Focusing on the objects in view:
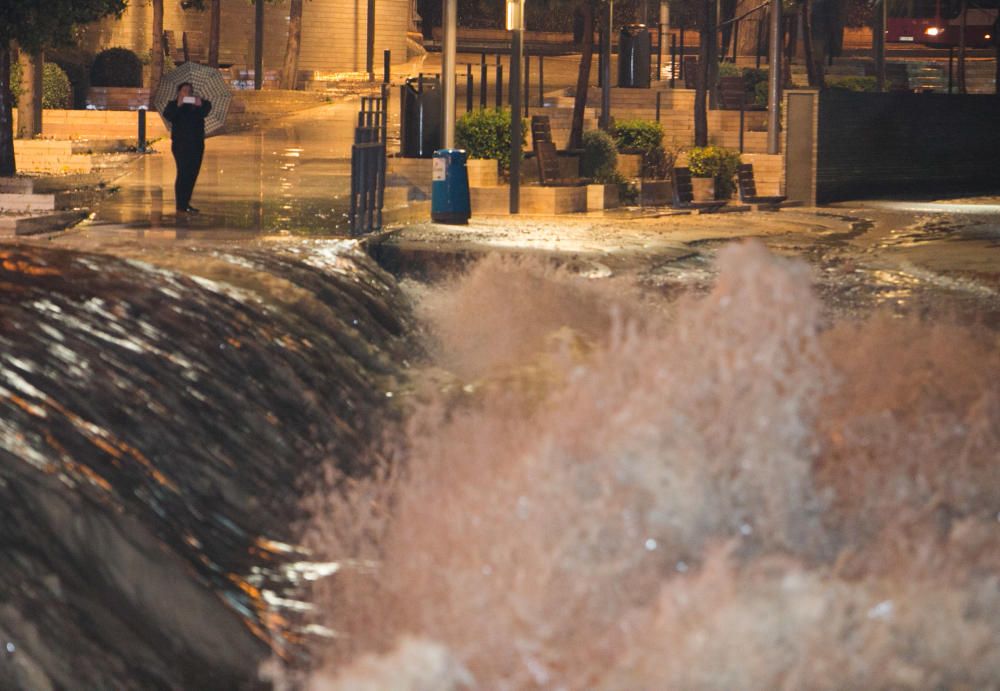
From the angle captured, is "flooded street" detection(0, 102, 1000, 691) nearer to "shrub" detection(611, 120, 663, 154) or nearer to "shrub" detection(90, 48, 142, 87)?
"shrub" detection(611, 120, 663, 154)

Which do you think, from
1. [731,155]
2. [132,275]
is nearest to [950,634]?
[132,275]

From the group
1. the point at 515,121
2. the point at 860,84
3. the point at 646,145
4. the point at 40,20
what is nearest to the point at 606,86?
the point at 646,145

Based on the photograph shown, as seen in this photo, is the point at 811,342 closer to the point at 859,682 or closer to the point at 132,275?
the point at 859,682

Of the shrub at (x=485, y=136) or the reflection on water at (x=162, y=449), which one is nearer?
the reflection on water at (x=162, y=449)

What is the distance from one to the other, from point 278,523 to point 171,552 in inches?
37.8

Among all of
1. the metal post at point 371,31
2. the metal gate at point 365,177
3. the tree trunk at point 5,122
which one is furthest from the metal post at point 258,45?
the metal gate at point 365,177

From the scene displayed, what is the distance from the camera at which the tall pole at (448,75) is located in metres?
19.5

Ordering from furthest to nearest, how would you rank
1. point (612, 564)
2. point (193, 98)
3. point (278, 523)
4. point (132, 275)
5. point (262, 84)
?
point (262, 84)
point (193, 98)
point (132, 275)
point (278, 523)
point (612, 564)

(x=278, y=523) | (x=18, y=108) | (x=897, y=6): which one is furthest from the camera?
(x=897, y=6)

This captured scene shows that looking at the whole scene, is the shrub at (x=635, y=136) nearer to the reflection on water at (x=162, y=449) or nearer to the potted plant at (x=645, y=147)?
the potted plant at (x=645, y=147)

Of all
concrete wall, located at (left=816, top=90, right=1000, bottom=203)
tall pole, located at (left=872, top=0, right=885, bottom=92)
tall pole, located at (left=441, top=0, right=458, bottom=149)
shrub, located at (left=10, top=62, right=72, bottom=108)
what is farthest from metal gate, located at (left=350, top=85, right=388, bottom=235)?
tall pole, located at (left=872, top=0, right=885, bottom=92)

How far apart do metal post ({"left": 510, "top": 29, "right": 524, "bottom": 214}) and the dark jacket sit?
4.90 meters

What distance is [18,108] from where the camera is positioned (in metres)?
28.5

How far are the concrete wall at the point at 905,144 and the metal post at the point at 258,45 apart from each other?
658 inches
